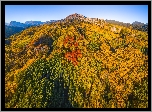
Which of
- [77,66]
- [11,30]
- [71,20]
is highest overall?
[71,20]

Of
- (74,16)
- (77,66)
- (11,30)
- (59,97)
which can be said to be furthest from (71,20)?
(59,97)

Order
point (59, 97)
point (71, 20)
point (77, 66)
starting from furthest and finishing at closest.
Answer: point (71, 20)
point (77, 66)
point (59, 97)

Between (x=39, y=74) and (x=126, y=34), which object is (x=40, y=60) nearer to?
(x=39, y=74)

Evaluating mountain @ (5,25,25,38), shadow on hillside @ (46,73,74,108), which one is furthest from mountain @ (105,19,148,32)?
mountain @ (5,25,25,38)

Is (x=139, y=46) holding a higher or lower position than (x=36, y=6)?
lower

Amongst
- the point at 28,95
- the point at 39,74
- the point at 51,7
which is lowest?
the point at 28,95

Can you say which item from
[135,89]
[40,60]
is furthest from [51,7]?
[135,89]

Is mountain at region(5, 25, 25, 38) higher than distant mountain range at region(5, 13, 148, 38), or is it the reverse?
distant mountain range at region(5, 13, 148, 38)

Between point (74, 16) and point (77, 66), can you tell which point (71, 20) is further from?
point (77, 66)

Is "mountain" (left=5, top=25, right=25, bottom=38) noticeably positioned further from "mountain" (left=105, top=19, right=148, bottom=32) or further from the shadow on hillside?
"mountain" (left=105, top=19, right=148, bottom=32)
